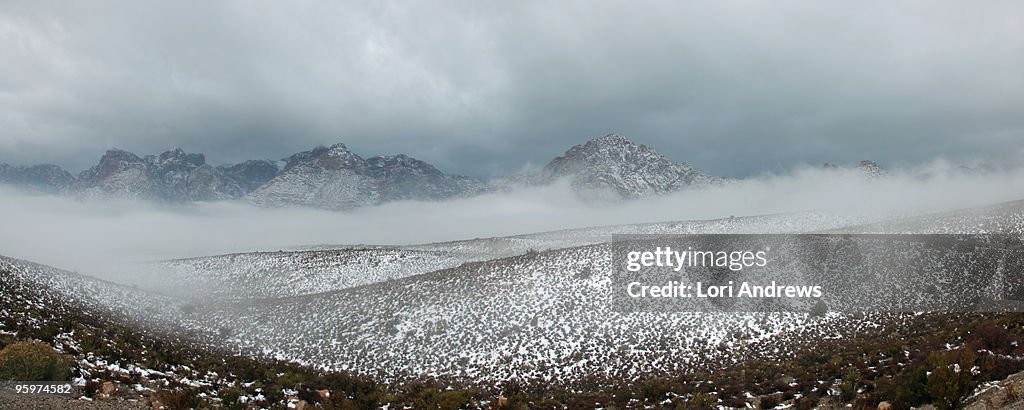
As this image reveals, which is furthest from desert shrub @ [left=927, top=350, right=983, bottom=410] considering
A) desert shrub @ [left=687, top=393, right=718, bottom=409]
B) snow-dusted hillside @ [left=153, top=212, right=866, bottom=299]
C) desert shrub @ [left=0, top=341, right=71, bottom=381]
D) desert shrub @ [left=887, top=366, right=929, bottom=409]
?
snow-dusted hillside @ [left=153, top=212, right=866, bottom=299]

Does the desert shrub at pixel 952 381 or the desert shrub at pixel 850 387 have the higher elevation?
the desert shrub at pixel 952 381

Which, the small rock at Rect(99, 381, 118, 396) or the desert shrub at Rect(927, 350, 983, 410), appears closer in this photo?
the desert shrub at Rect(927, 350, 983, 410)

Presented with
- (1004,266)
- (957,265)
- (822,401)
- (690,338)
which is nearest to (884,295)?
(957,265)

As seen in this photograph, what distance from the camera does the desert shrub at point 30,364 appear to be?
13.2 meters

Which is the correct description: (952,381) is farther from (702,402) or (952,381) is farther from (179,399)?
(179,399)

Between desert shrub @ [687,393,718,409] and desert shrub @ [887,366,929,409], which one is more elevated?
desert shrub @ [887,366,929,409]

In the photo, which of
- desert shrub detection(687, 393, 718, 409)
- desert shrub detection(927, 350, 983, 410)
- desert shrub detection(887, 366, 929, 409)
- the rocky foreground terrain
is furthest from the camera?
desert shrub detection(687, 393, 718, 409)

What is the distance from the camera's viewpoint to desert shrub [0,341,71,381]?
1317cm

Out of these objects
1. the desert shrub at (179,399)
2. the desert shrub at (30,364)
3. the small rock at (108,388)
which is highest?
the desert shrub at (30,364)

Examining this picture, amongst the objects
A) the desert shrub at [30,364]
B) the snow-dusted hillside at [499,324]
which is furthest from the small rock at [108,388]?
the snow-dusted hillside at [499,324]

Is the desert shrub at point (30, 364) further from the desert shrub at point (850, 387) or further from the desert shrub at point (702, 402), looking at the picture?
the desert shrub at point (850, 387)

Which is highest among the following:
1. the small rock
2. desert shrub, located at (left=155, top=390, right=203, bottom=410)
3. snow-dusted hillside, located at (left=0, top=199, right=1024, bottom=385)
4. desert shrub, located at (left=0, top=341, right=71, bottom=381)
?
desert shrub, located at (left=0, top=341, right=71, bottom=381)

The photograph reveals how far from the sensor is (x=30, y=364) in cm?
1329

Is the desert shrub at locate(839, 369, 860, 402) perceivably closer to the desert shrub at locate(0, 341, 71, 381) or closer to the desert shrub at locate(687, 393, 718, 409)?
the desert shrub at locate(687, 393, 718, 409)
